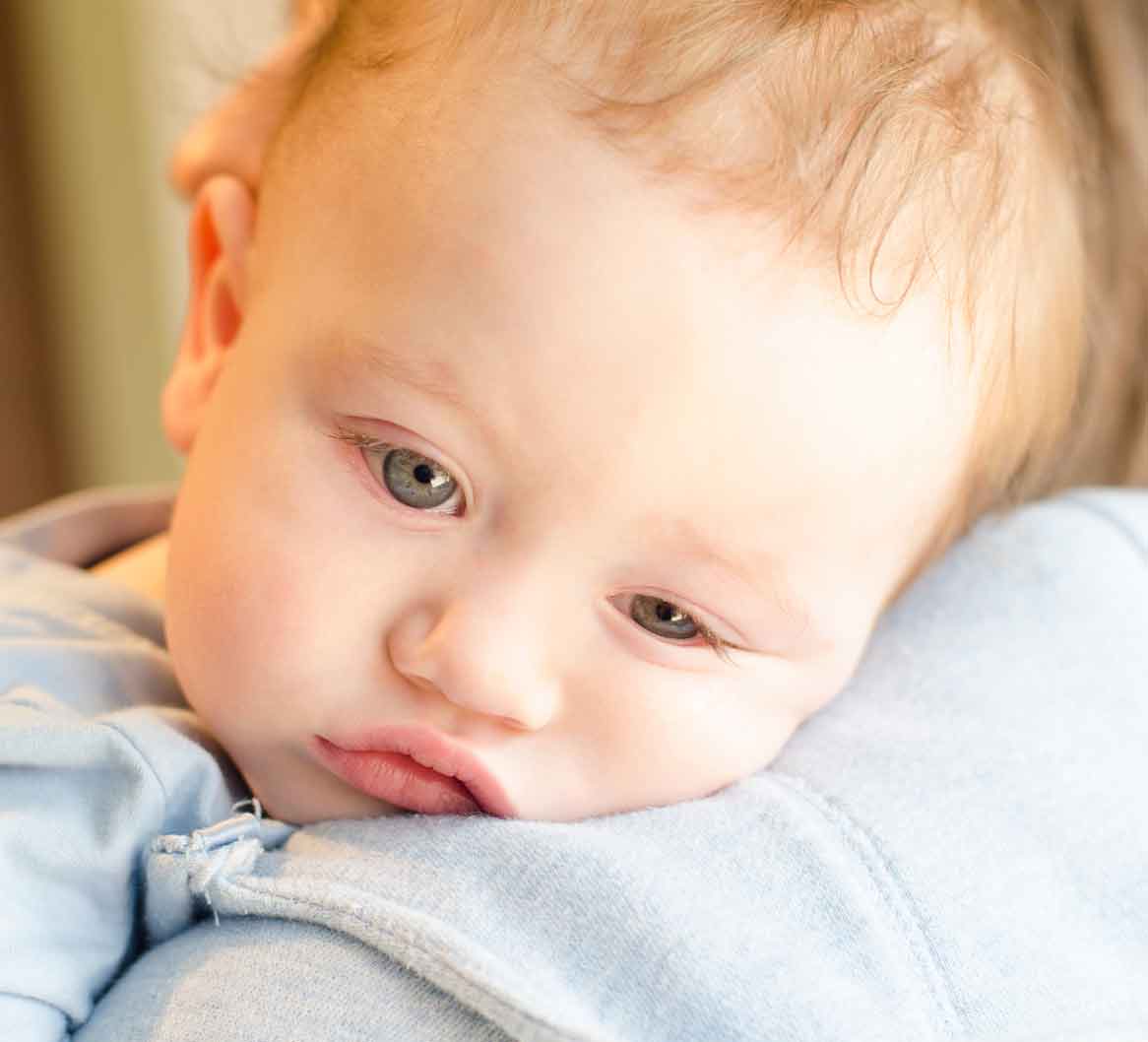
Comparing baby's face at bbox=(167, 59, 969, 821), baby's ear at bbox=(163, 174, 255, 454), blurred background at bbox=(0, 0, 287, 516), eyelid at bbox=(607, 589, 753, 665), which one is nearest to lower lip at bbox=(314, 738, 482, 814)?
baby's face at bbox=(167, 59, 969, 821)

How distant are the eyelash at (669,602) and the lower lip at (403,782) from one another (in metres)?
0.16

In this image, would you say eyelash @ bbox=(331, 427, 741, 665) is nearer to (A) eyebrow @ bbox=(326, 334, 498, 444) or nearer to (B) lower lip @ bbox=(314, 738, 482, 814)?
(A) eyebrow @ bbox=(326, 334, 498, 444)

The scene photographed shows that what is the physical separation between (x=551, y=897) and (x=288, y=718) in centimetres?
18

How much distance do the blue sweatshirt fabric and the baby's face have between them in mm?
43

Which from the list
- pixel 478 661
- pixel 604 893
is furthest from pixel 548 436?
pixel 604 893

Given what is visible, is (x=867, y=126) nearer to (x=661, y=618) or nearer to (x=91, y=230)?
(x=661, y=618)

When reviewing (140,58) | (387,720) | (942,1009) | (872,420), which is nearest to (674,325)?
(872,420)

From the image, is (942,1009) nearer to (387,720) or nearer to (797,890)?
(797,890)

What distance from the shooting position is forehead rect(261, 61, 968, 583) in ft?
2.46

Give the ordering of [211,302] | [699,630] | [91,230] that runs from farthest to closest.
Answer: [91,230] → [211,302] → [699,630]

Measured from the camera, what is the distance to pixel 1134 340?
4.03 ft

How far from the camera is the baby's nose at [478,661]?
2.48 feet

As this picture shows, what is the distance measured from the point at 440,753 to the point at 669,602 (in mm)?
150

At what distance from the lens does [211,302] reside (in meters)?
0.97
